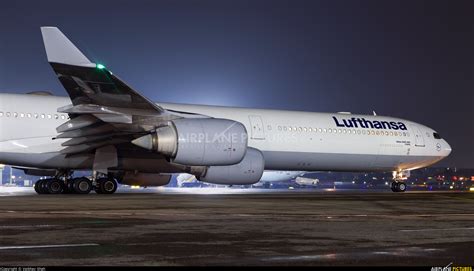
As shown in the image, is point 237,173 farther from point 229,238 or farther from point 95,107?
point 229,238

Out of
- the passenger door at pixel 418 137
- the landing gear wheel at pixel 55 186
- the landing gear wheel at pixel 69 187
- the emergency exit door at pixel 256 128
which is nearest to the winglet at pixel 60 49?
the landing gear wheel at pixel 69 187

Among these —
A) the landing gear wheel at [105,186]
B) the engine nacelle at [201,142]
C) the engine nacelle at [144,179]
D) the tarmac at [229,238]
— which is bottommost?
the tarmac at [229,238]

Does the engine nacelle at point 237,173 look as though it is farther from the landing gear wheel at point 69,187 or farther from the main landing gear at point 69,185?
the landing gear wheel at point 69,187

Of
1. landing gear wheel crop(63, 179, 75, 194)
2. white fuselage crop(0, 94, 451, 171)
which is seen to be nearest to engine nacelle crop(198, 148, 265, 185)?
white fuselage crop(0, 94, 451, 171)

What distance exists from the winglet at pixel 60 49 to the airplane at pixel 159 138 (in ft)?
0.09

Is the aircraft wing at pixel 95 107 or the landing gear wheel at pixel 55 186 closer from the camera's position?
the aircraft wing at pixel 95 107

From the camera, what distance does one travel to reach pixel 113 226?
31.1 ft

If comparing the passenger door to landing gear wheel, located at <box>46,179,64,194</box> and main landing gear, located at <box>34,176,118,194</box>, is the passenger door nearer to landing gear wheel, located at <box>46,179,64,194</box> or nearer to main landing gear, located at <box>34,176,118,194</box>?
main landing gear, located at <box>34,176,118,194</box>

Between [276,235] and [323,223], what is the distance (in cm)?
218

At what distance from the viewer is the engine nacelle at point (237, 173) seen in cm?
2108

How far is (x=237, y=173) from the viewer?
21.1 metres

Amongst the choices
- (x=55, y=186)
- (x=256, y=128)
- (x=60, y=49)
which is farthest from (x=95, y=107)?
(x=256, y=128)

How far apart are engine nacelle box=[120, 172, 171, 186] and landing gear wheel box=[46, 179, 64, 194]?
2492 mm

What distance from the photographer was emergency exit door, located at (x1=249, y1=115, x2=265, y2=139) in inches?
995
